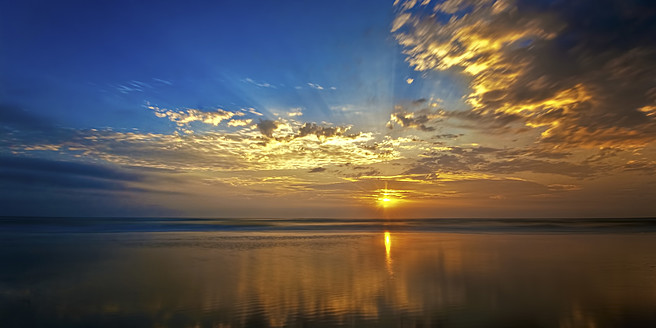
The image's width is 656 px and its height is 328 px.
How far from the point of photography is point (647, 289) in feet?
38.0

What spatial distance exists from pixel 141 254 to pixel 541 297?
63.3 feet

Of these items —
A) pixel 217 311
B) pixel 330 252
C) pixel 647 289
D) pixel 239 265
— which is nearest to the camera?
pixel 217 311

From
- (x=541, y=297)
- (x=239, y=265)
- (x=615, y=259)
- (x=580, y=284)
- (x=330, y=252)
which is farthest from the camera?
(x=330, y=252)

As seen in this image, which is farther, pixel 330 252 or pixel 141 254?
pixel 330 252

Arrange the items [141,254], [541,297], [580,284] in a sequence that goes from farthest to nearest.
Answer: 1. [141,254]
2. [580,284]
3. [541,297]

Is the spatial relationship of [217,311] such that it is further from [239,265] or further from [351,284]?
[239,265]

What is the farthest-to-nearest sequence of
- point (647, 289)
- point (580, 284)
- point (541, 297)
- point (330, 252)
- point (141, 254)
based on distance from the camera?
point (330, 252) < point (141, 254) < point (580, 284) < point (647, 289) < point (541, 297)

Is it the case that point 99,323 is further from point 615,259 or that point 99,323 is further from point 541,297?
point 615,259

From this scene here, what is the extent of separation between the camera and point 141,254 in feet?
66.3

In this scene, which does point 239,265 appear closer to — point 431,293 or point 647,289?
point 431,293

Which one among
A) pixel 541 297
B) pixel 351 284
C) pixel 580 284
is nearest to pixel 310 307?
pixel 351 284

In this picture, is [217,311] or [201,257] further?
[201,257]

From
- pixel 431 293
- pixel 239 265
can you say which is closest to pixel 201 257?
pixel 239 265

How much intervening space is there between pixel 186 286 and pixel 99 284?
9.94 ft
